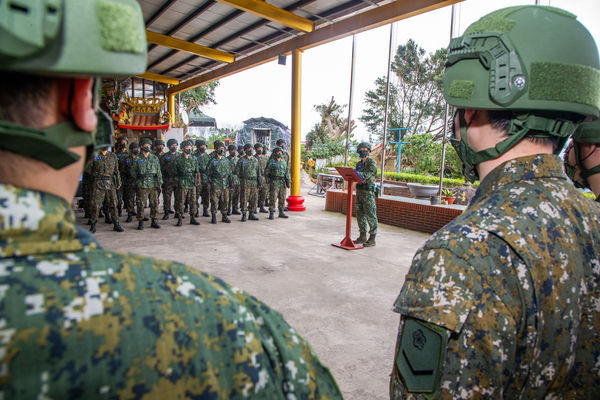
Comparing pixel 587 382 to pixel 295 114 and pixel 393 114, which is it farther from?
pixel 393 114

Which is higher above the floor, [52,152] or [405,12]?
[405,12]

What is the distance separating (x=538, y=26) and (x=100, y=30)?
3.58ft

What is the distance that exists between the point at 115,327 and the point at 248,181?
8.00m

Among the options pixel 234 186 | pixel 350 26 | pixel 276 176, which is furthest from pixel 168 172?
pixel 350 26

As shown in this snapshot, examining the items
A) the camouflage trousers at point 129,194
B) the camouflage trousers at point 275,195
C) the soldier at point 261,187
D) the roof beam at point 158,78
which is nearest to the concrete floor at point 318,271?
the camouflage trousers at point 129,194

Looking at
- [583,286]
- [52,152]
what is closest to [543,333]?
[583,286]

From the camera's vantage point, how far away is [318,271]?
472cm

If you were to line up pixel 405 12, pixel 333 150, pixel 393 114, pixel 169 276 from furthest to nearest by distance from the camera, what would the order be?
pixel 393 114 → pixel 333 150 → pixel 405 12 → pixel 169 276

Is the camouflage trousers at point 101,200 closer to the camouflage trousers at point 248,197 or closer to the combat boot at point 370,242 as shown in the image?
the camouflage trousers at point 248,197

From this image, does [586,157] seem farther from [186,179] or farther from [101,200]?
[186,179]

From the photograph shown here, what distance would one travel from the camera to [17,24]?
17.4 inches

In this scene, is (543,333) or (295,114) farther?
(295,114)

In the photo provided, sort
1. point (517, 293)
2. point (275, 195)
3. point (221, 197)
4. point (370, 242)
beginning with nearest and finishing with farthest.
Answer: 1. point (517, 293)
2. point (370, 242)
3. point (221, 197)
4. point (275, 195)

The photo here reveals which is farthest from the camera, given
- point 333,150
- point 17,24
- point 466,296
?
point 333,150
